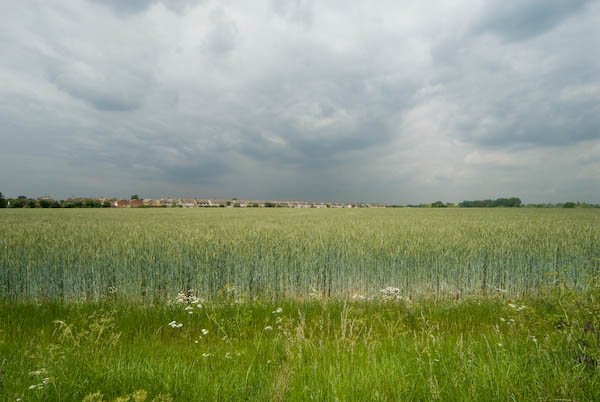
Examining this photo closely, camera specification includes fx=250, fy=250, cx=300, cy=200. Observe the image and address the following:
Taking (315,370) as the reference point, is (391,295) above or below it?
below

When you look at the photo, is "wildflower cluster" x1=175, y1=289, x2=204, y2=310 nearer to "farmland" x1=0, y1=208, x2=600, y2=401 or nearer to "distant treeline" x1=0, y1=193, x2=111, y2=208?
"farmland" x1=0, y1=208, x2=600, y2=401

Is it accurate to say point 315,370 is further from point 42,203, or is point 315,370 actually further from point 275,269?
point 42,203

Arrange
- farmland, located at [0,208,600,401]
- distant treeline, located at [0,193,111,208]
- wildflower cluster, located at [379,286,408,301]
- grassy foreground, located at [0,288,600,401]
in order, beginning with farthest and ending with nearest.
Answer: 1. distant treeline, located at [0,193,111,208]
2. wildflower cluster, located at [379,286,408,301]
3. farmland, located at [0,208,600,401]
4. grassy foreground, located at [0,288,600,401]

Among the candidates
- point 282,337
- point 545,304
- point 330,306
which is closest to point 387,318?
point 330,306

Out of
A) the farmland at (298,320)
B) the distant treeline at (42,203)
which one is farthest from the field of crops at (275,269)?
the distant treeline at (42,203)

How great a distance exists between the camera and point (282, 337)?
372cm

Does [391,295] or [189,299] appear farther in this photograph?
[391,295]

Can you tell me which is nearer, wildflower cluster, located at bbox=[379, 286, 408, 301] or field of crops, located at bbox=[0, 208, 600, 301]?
wildflower cluster, located at bbox=[379, 286, 408, 301]

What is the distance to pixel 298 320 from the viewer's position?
4660 millimetres

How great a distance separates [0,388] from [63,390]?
626 mm

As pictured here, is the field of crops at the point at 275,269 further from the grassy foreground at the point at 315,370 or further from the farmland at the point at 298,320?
the grassy foreground at the point at 315,370

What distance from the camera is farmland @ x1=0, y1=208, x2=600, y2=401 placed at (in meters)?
2.47

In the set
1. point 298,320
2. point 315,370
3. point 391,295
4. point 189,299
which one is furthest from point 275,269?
point 315,370

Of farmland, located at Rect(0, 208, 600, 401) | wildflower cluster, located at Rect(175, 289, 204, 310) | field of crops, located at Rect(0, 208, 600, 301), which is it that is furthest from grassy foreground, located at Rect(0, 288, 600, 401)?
field of crops, located at Rect(0, 208, 600, 301)
